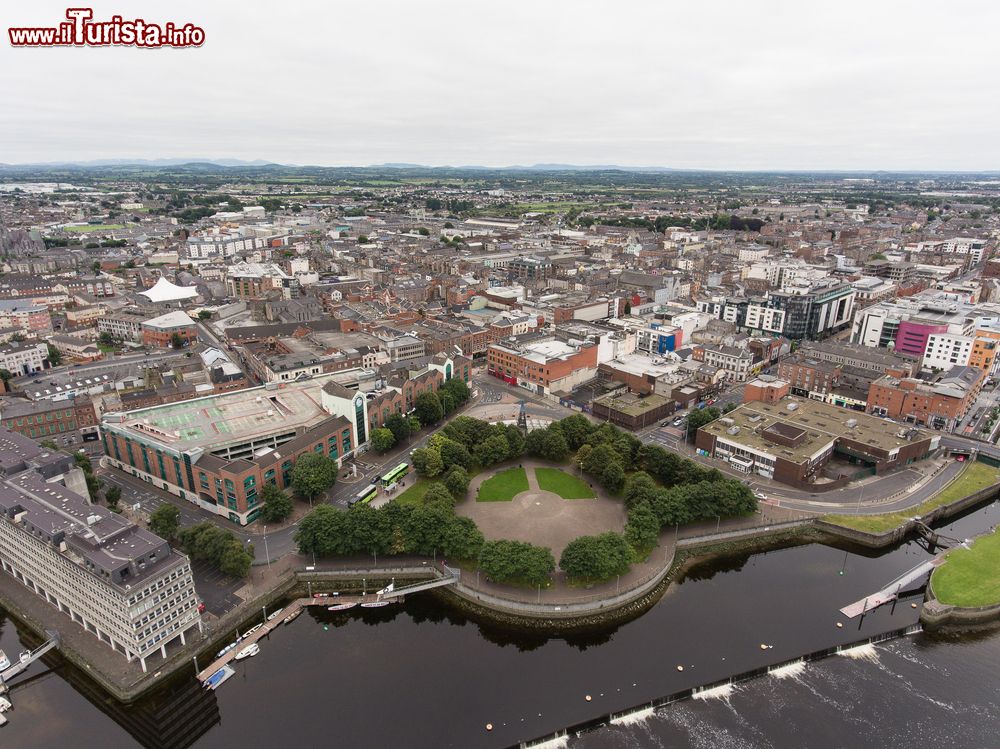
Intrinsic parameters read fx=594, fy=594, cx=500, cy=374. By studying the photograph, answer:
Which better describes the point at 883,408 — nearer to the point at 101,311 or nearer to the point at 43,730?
the point at 43,730

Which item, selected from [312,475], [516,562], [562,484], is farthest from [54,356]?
[516,562]

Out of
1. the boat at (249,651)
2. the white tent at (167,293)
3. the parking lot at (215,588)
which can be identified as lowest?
the boat at (249,651)

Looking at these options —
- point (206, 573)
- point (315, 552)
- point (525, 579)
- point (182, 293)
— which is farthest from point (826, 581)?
point (182, 293)

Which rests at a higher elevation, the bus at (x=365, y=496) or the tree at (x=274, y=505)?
the tree at (x=274, y=505)

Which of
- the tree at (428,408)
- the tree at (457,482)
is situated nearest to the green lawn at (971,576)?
the tree at (457,482)

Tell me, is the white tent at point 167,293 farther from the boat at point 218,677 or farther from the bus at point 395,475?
the boat at point 218,677

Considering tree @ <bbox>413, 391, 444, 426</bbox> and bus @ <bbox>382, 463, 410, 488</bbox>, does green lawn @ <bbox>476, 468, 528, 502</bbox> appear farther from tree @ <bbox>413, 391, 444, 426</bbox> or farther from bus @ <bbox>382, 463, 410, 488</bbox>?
tree @ <bbox>413, 391, 444, 426</bbox>

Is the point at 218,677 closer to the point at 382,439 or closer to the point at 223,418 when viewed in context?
the point at 382,439
